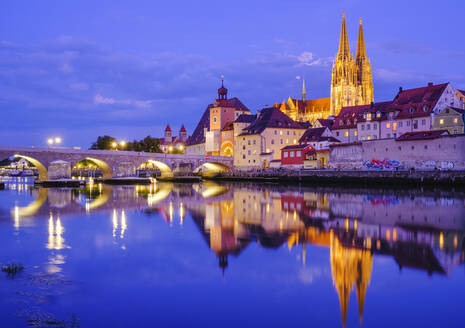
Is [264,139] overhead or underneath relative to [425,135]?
overhead

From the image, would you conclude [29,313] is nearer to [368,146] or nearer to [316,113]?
[368,146]

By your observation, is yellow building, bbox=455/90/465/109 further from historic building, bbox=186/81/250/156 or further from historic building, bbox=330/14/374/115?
historic building, bbox=330/14/374/115

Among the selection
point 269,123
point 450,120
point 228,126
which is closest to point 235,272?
point 450,120

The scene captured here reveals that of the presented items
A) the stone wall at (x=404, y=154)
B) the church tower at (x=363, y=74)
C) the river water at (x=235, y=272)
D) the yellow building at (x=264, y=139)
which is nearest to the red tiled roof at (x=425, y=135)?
the stone wall at (x=404, y=154)

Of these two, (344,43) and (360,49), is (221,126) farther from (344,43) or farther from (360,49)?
(360,49)

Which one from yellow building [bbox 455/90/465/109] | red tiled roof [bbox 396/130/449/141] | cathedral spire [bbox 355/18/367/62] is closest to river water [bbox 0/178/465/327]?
red tiled roof [bbox 396/130/449/141]

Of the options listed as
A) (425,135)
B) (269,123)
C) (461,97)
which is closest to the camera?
(425,135)

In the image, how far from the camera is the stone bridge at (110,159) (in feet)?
156

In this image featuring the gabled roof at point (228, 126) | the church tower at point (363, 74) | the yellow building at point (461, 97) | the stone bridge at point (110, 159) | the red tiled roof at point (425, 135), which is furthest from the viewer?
the church tower at point (363, 74)

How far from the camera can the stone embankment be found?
130 feet

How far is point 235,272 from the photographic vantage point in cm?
1165

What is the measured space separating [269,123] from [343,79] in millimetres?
39548

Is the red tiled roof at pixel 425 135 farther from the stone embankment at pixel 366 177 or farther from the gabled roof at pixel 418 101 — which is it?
the gabled roof at pixel 418 101

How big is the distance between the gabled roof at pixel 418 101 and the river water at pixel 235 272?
117 feet
